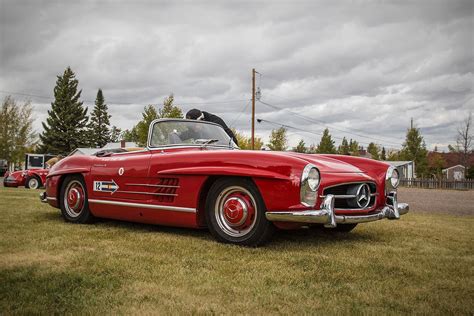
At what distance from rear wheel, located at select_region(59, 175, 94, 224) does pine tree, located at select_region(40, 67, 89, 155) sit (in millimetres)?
44182

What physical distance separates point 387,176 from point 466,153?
132ft

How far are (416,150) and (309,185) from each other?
43760mm

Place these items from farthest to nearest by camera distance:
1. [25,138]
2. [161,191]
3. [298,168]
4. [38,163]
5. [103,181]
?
[25,138] → [38,163] → [103,181] → [161,191] → [298,168]

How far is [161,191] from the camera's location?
4691mm

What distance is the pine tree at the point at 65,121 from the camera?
47125 mm

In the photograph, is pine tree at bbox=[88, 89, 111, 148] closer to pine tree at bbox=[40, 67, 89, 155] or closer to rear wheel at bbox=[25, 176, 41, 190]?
pine tree at bbox=[40, 67, 89, 155]

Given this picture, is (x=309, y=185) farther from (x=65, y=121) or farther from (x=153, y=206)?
(x=65, y=121)

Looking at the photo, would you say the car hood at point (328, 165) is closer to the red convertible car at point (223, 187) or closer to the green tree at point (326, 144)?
the red convertible car at point (223, 187)

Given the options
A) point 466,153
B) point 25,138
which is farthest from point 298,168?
point 466,153

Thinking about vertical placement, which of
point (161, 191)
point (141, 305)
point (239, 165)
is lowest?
point (141, 305)

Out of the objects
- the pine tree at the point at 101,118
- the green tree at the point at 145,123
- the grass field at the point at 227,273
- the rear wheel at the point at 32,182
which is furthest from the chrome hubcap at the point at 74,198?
the pine tree at the point at 101,118

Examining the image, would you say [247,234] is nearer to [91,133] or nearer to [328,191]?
[328,191]

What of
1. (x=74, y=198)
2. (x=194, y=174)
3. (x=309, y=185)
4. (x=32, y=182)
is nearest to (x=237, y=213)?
(x=194, y=174)

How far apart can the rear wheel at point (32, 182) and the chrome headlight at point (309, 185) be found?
1619 centimetres
